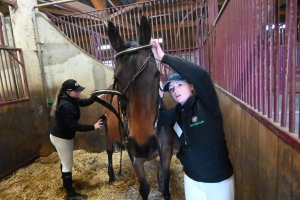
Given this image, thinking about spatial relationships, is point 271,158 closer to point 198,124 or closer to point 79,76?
point 198,124

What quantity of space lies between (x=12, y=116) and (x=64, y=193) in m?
1.69

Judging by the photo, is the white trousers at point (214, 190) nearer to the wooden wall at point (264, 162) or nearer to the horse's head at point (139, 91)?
the wooden wall at point (264, 162)

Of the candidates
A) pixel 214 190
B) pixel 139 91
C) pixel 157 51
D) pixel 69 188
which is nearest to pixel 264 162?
pixel 214 190

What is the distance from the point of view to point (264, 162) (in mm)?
904

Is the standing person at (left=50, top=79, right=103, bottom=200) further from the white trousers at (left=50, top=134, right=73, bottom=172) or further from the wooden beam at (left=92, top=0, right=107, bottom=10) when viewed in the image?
the wooden beam at (left=92, top=0, right=107, bottom=10)

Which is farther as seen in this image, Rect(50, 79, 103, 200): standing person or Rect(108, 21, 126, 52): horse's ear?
Rect(50, 79, 103, 200): standing person

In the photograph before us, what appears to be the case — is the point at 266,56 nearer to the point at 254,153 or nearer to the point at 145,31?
the point at 254,153

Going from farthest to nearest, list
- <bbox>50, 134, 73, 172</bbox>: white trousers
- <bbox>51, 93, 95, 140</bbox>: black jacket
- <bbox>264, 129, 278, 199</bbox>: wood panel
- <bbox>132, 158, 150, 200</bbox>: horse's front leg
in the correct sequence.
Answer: <bbox>50, 134, 73, 172</bbox>: white trousers < <bbox>51, 93, 95, 140</bbox>: black jacket < <bbox>132, 158, 150, 200</bbox>: horse's front leg < <bbox>264, 129, 278, 199</bbox>: wood panel

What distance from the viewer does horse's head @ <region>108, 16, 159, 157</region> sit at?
1149 mm

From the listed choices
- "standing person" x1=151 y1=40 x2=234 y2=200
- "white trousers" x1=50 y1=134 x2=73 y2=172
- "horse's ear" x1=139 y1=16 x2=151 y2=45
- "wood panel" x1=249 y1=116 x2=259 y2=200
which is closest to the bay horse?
"horse's ear" x1=139 y1=16 x2=151 y2=45

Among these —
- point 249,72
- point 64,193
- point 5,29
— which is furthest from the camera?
point 5,29

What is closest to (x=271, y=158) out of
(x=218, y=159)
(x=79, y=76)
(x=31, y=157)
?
(x=218, y=159)

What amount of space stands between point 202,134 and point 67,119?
1.62 metres

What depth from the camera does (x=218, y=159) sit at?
45.9 inches
